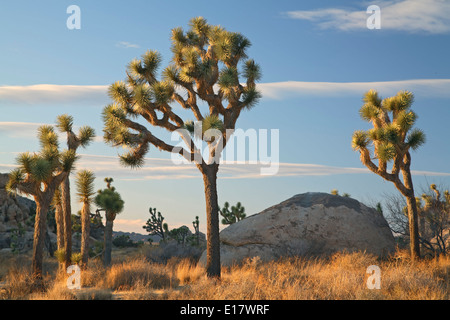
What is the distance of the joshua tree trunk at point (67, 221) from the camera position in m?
18.5

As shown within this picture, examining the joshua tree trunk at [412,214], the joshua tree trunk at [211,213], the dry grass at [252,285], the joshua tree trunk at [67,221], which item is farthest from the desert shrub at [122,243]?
the joshua tree trunk at [412,214]

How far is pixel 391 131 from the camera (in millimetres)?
19172

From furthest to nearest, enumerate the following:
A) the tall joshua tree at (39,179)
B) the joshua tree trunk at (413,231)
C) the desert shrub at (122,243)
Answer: the desert shrub at (122,243)
the joshua tree trunk at (413,231)
the tall joshua tree at (39,179)

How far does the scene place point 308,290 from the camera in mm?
11648

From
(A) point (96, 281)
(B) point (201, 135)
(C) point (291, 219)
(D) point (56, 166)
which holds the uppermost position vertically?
(B) point (201, 135)

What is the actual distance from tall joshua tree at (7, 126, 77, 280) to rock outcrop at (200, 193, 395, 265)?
267 inches

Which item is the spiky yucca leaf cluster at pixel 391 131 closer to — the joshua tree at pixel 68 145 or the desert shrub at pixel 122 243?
the joshua tree at pixel 68 145

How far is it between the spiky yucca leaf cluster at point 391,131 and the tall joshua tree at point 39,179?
39.3ft

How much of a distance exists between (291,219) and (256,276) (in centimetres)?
621

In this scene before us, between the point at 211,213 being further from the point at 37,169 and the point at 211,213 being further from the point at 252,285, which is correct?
the point at 37,169

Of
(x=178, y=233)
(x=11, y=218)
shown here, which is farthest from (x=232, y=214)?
(x=11, y=218)

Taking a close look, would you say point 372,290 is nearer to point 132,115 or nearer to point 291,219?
point 291,219

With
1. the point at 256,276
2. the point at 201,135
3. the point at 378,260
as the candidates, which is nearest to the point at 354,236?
the point at 378,260

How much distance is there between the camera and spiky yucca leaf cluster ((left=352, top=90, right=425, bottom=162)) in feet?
62.8
